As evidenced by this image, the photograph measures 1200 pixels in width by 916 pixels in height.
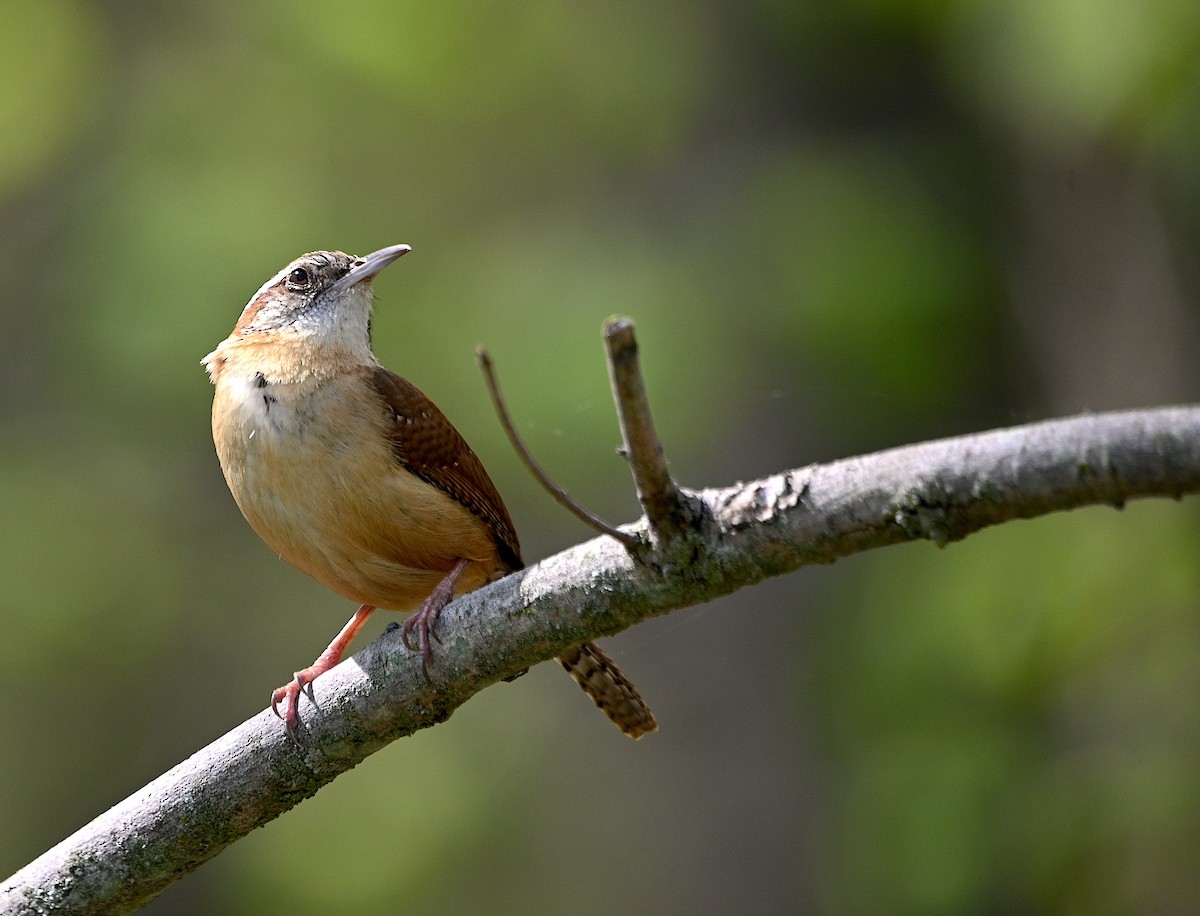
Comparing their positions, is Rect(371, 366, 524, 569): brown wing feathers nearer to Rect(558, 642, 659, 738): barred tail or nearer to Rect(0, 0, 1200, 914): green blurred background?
Rect(558, 642, 659, 738): barred tail

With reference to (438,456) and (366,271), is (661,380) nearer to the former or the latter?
(366,271)

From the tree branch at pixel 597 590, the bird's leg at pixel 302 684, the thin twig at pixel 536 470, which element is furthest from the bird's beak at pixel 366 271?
the thin twig at pixel 536 470

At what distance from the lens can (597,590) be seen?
7.84 ft

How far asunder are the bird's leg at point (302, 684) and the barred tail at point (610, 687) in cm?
69

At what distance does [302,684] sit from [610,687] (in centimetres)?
113

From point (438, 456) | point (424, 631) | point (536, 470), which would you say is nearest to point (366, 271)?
point (438, 456)

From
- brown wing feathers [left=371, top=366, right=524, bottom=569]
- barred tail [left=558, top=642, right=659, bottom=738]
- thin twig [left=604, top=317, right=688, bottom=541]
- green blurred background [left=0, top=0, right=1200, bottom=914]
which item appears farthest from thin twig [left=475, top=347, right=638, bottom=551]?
green blurred background [left=0, top=0, right=1200, bottom=914]

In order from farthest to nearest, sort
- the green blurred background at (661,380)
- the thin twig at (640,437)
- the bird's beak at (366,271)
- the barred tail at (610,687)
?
the green blurred background at (661,380), the bird's beak at (366,271), the barred tail at (610,687), the thin twig at (640,437)

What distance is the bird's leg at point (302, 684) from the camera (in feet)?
9.34

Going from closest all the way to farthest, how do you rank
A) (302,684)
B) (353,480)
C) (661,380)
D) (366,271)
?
(302,684) < (353,480) < (366,271) < (661,380)

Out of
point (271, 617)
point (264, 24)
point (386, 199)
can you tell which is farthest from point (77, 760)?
point (264, 24)

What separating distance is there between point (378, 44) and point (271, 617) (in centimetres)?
462

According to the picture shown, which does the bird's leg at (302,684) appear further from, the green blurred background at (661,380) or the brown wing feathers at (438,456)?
the green blurred background at (661,380)

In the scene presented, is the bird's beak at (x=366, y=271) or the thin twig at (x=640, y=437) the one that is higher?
the bird's beak at (x=366, y=271)
